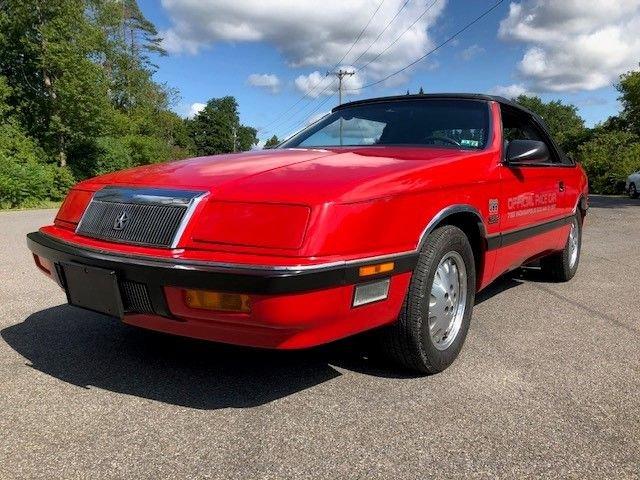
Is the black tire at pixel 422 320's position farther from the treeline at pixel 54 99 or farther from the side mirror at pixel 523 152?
the treeline at pixel 54 99

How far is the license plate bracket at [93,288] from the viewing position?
2.30 metres

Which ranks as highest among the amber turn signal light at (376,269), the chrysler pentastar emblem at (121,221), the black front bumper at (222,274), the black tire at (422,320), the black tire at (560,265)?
the chrysler pentastar emblem at (121,221)

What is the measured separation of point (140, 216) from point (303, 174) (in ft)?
2.45

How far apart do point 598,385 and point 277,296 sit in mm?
1723

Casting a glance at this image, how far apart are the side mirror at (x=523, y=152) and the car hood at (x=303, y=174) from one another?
43cm

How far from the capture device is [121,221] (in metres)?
2.47

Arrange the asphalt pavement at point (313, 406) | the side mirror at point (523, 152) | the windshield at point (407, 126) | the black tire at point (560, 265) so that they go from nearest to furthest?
the asphalt pavement at point (313, 406)
the side mirror at point (523, 152)
the windshield at point (407, 126)
the black tire at point (560, 265)

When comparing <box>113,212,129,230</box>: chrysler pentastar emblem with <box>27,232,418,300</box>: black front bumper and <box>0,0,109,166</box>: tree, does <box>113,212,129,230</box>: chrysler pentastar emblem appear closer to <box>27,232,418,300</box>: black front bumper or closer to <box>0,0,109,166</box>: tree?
<box>27,232,418,300</box>: black front bumper

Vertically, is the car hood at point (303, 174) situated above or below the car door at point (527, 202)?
above

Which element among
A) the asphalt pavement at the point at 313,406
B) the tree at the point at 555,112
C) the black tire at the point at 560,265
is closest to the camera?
the asphalt pavement at the point at 313,406

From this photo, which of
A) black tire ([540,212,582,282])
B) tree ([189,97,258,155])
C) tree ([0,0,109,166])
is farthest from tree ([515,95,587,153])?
black tire ([540,212,582,282])

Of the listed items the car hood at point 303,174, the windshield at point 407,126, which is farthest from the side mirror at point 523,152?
the car hood at point 303,174

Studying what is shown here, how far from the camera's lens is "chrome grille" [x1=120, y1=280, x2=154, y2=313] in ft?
7.38

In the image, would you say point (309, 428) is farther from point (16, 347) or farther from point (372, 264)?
point (16, 347)
